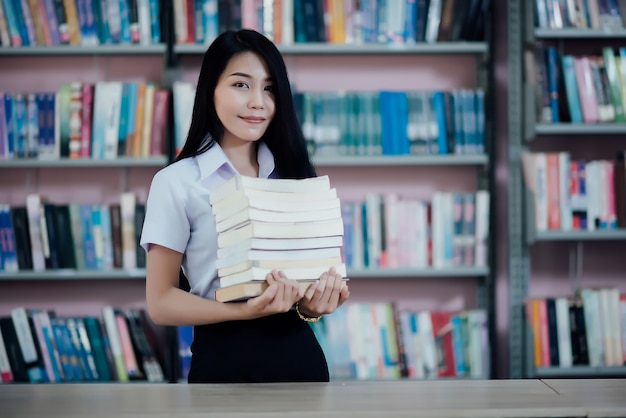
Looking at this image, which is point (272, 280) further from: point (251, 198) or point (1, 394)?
point (1, 394)

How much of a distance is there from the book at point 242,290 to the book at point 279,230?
0.25 ft

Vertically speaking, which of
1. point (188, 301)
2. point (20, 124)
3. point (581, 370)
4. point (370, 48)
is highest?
point (370, 48)

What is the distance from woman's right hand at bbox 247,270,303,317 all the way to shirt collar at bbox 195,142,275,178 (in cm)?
30

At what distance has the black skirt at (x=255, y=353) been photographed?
1.44m

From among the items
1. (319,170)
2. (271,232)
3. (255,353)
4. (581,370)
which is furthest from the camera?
(319,170)

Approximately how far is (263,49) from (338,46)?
1.56 metres

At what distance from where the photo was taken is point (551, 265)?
331 cm

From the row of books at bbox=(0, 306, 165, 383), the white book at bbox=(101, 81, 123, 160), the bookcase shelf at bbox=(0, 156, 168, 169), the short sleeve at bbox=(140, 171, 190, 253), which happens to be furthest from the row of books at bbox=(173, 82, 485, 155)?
the short sleeve at bbox=(140, 171, 190, 253)

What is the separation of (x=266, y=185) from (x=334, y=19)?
6.13 feet

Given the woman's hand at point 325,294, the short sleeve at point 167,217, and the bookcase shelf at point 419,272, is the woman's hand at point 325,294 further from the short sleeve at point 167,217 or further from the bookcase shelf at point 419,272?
the bookcase shelf at point 419,272

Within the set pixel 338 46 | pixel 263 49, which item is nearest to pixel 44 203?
pixel 338 46

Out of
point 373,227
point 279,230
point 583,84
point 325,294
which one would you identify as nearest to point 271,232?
point 279,230

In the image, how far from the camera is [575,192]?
298cm

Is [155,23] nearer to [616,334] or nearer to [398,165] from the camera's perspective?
[398,165]
